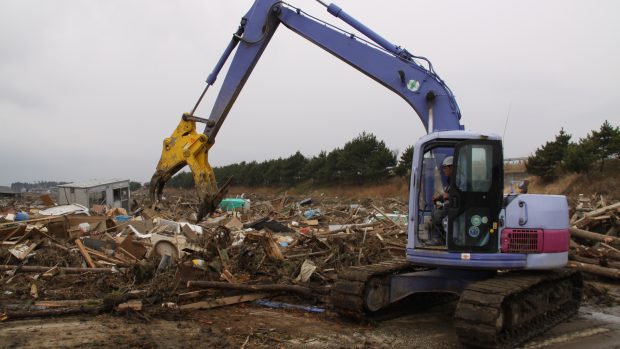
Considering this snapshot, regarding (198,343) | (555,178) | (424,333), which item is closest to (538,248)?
(424,333)

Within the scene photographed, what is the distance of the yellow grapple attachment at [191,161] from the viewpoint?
9.75 metres

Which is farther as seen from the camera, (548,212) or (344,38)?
(344,38)

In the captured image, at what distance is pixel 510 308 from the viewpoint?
18.2ft

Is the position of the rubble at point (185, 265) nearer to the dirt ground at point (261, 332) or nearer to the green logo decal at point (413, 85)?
the dirt ground at point (261, 332)

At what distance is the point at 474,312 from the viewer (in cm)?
532

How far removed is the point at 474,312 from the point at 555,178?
34.5 m

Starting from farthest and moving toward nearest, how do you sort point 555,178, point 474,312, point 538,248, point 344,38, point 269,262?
1. point 555,178
2. point 269,262
3. point 344,38
4. point 538,248
5. point 474,312

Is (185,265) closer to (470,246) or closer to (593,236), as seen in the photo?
(470,246)

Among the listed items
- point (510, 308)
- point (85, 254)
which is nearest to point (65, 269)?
point (85, 254)

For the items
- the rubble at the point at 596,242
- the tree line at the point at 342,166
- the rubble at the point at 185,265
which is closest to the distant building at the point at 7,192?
the tree line at the point at 342,166

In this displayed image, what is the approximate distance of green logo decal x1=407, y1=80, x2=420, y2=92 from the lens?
321 inches

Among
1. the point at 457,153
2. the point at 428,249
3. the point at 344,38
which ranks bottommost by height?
the point at 428,249

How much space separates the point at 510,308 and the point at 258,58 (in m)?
6.48

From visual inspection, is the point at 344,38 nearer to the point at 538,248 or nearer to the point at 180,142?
the point at 180,142
